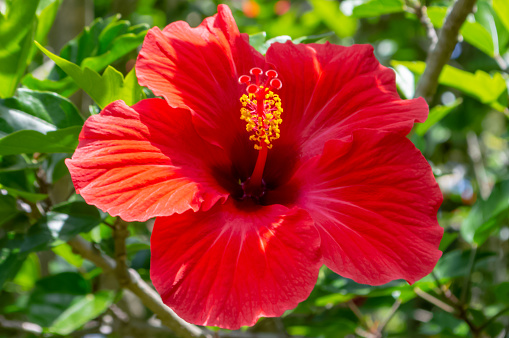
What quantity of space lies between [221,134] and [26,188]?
581 mm

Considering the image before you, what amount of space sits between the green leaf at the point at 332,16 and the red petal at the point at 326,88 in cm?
190

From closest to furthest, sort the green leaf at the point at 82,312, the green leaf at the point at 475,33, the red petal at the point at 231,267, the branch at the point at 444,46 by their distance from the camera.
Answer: the red petal at the point at 231,267
the branch at the point at 444,46
the green leaf at the point at 82,312
the green leaf at the point at 475,33

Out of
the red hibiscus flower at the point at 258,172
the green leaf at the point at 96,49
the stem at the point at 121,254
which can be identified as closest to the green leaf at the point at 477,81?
the red hibiscus flower at the point at 258,172

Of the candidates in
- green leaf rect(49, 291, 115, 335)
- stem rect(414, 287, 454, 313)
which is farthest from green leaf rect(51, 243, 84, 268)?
stem rect(414, 287, 454, 313)

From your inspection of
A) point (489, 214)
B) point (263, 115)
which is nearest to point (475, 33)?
point (489, 214)

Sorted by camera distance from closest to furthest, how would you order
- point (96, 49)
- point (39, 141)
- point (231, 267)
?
point (231, 267) < point (39, 141) < point (96, 49)

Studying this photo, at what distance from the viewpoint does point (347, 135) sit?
3.80 ft

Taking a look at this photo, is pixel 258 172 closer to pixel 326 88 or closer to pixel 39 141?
pixel 326 88

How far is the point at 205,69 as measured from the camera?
1.19m

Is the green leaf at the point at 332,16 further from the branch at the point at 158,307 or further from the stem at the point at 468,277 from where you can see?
the branch at the point at 158,307

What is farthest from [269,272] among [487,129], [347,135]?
[487,129]

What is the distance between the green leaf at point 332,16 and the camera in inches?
120

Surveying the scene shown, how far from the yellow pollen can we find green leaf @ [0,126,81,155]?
1.30ft

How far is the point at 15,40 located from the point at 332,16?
210cm
